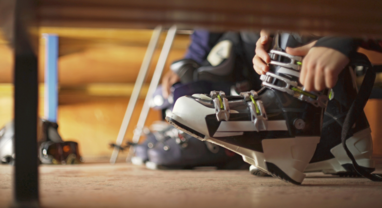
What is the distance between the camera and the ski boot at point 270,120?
0.55m

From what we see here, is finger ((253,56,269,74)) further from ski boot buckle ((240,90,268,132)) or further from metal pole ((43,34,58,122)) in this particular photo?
metal pole ((43,34,58,122))

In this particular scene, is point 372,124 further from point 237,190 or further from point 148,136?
point 148,136

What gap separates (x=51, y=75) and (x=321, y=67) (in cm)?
125

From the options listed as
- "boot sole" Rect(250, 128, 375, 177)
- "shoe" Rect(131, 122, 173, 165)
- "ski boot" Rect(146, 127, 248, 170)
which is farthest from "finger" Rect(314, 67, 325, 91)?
"shoe" Rect(131, 122, 173, 165)

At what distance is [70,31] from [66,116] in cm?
48

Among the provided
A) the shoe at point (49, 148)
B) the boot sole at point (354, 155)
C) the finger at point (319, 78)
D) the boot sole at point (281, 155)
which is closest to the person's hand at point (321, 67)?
the finger at point (319, 78)

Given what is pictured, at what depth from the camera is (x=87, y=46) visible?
5.48 ft

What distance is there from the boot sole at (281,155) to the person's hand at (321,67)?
0.36 ft

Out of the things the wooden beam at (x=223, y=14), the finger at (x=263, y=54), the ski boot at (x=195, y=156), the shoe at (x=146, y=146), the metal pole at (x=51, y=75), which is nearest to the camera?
the wooden beam at (x=223, y=14)

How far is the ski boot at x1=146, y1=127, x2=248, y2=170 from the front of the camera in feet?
3.04

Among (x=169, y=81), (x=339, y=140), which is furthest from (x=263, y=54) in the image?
(x=169, y=81)

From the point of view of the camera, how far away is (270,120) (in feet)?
1.89

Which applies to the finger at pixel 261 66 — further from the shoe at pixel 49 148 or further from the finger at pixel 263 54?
the shoe at pixel 49 148

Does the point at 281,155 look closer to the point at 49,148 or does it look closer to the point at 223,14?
the point at 223,14
